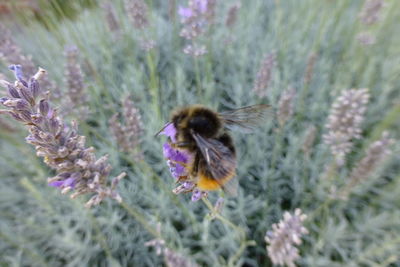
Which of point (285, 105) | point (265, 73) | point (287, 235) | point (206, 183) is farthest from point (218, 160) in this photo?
point (265, 73)

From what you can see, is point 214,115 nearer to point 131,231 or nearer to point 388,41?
point 131,231

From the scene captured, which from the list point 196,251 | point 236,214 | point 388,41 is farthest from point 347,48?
point 196,251

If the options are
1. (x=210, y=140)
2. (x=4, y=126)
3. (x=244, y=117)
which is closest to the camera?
(x=210, y=140)

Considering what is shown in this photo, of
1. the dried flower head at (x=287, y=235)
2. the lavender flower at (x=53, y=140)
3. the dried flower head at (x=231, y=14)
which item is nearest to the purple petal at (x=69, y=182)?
the lavender flower at (x=53, y=140)

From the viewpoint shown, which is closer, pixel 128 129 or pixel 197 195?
pixel 197 195

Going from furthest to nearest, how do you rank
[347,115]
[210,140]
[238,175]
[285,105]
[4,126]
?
[238,175] → [4,126] → [285,105] → [347,115] → [210,140]

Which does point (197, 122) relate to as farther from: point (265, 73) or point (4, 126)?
point (4, 126)
